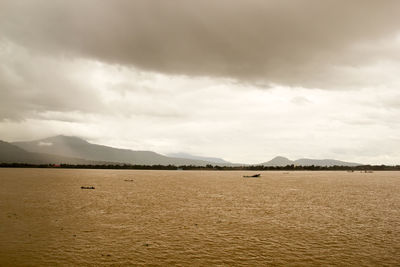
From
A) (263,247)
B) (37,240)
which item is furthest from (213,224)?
(37,240)

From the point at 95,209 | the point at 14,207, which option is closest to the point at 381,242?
the point at 95,209

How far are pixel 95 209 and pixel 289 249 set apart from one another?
38.9 m

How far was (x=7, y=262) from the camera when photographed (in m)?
26.3

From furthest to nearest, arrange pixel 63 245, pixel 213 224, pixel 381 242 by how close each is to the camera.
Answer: pixel 213 224
pixel 381 242
pixel 63 245

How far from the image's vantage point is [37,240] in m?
33.7

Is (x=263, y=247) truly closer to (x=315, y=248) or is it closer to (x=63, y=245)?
(x=315, y=248)

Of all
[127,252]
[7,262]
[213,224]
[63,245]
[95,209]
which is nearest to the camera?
[7,262]

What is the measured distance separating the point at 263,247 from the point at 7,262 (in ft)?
80.5

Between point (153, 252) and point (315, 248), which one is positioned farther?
point (315, 248)

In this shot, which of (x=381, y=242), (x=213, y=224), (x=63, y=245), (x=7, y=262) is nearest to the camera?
(x=7, y=262)

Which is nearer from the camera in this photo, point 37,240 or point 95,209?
point 37,240

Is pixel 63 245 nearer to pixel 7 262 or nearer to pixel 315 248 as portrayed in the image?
pixel 7 262

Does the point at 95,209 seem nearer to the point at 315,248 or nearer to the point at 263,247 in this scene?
the point at 263,247

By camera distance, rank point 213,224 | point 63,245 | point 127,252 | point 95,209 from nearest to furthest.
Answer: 1. point 127,252
2. point 63,245
3. point 213,224
4. point 95,209
